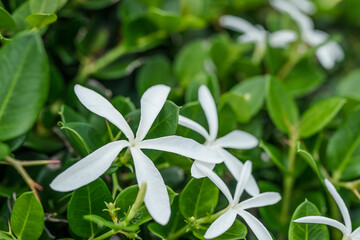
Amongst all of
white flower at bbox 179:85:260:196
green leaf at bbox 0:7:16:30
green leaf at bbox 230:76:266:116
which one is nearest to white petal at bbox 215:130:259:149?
white flower at bbox 179:85:260:196

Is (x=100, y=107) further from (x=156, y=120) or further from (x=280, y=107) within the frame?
(x=280, y=107)

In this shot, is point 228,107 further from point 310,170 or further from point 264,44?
point 264,44

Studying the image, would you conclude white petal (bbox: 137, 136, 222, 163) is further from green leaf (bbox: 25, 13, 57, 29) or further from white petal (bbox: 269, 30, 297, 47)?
white petal (bbox: 269, 30, 297, 47)

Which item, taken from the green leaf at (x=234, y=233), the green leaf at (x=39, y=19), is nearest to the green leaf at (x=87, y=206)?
the green leaf at (x=234, y=233)

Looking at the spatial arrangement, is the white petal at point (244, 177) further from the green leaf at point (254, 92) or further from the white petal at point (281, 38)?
the white petal at point (281, 38)

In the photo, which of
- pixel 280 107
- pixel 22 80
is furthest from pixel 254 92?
pixel 22 80
